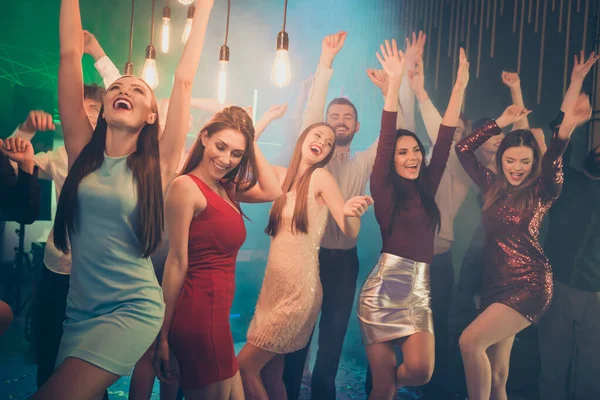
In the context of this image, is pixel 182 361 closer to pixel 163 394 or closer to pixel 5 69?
pixel 163 394

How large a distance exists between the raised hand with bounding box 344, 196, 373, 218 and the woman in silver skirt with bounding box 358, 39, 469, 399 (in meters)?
0.38

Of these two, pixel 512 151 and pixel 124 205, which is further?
pixel 512 151

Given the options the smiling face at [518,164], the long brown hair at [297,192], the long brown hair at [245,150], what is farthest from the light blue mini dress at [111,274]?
the smiling face at [518,164]

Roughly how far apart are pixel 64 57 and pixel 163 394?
5.61 ft

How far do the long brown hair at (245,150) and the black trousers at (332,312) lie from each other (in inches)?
33.8

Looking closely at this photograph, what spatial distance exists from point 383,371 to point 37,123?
2.42m

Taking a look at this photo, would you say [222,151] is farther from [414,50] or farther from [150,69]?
[414,50]

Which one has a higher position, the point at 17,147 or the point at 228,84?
the point at 228,84

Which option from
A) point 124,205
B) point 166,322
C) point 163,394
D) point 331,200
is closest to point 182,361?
point 166,322

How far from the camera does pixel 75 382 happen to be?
5.79 ft

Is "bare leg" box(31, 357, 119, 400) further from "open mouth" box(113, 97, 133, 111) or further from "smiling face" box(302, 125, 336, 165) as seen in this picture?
"smiling face" box(302, 125, 336, 165)

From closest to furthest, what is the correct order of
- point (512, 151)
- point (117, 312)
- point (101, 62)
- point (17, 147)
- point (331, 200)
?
Result: point (117, 312) < point (17, 147) < point (101, 62) < point (331, 200) < point (512, 151)

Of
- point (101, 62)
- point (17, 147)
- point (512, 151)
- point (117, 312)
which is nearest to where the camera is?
point (117, 312)

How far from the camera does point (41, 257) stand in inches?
104
